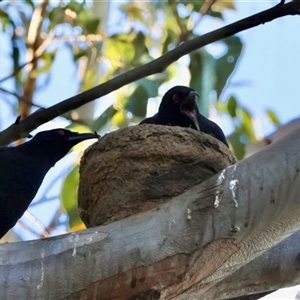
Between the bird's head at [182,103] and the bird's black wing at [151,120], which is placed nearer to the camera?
the bird's head at [182,103]

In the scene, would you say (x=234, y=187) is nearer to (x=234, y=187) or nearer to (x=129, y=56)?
(x=234, y=187)

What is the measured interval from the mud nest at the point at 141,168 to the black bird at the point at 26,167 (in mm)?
286

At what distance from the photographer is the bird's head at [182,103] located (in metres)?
4.39

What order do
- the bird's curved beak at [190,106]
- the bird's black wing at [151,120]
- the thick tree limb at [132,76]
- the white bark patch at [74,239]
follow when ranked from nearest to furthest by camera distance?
1. the white bark patch at [74,239]
2. the thick tree limb at [132,76]
3. the bird's curved beak at [190,106]
4. the bird's black wing at [151,120]

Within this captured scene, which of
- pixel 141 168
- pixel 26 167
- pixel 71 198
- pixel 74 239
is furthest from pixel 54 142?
pixel 74 239

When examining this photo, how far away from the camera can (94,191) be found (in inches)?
132

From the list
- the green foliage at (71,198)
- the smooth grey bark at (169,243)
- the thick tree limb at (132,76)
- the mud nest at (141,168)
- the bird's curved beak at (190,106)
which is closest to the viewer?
the smooth grey bark at (169,243)

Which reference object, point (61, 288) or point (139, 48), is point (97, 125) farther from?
point (61, 288)

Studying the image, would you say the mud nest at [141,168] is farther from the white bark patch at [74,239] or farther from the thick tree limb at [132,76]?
the white bark patch at [74,239]

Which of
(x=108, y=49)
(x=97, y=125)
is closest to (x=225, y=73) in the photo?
(x=97, y=125)

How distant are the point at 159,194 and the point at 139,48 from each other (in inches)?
93.3

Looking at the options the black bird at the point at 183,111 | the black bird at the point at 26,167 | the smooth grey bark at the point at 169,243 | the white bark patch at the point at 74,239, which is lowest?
the smooth grey bark at the point at 169,243

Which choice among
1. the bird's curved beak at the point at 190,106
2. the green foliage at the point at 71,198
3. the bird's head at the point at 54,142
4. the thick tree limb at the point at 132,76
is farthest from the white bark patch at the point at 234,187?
the green foliage at the point at 71,198

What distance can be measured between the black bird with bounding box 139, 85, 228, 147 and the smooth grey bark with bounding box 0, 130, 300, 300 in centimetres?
195
